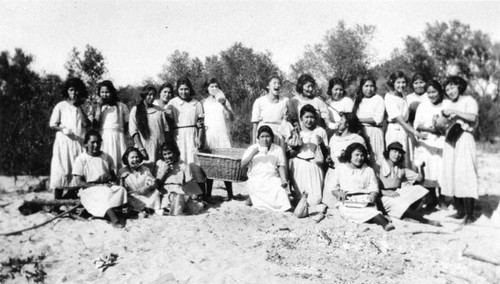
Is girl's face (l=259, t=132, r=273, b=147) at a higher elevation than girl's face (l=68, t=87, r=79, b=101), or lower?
lower

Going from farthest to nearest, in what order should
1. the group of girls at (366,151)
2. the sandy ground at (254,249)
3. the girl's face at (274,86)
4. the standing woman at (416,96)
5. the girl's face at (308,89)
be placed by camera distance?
the standing woman at (416,96) → the girl's face at (308,89) → the girl's face at (274,86) → the group of girls at (366,151) → the sandy ground at (254,249)

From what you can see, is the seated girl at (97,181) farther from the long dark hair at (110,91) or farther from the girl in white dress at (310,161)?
the girl in white dress at (310,161)

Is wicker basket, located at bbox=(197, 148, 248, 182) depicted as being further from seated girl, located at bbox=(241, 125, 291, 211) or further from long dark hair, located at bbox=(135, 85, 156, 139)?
long dark hair, located at bbox=(135, 85, 156, 139)

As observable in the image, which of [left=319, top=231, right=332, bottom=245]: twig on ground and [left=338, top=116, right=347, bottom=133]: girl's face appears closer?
[left=319, top=231, right=332, bottom=245]: twig on ground

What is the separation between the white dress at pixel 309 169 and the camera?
605 cm

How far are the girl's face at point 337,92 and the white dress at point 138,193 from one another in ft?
9.95

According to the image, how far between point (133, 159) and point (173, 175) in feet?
2.06

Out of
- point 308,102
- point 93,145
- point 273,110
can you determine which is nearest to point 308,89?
point 308,102

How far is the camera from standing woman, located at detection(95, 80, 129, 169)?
5.95 metres

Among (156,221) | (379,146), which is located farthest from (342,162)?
(156,221)

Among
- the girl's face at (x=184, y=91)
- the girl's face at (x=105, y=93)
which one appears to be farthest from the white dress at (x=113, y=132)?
the girl's face at (x=184, y=91)

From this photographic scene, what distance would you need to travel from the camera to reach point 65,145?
5812 mm

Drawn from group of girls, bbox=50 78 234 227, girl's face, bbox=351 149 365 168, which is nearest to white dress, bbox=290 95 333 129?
girl's face, bbox=351 149 365 168

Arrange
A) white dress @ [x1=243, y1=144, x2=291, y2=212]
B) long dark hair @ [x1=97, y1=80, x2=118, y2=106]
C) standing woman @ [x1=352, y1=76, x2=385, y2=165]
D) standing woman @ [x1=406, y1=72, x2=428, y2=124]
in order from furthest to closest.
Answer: standing woman @ [x1=406, y1=72, x2=428, y2=124]
standing woman @ [x1=352, y1=76, x2=385, y2=165]
long dark hair @ [x1=97, y1=80, x2=118, y2=106]
white dress @ [x1=243, y1=144, x2=291, y2=212]
